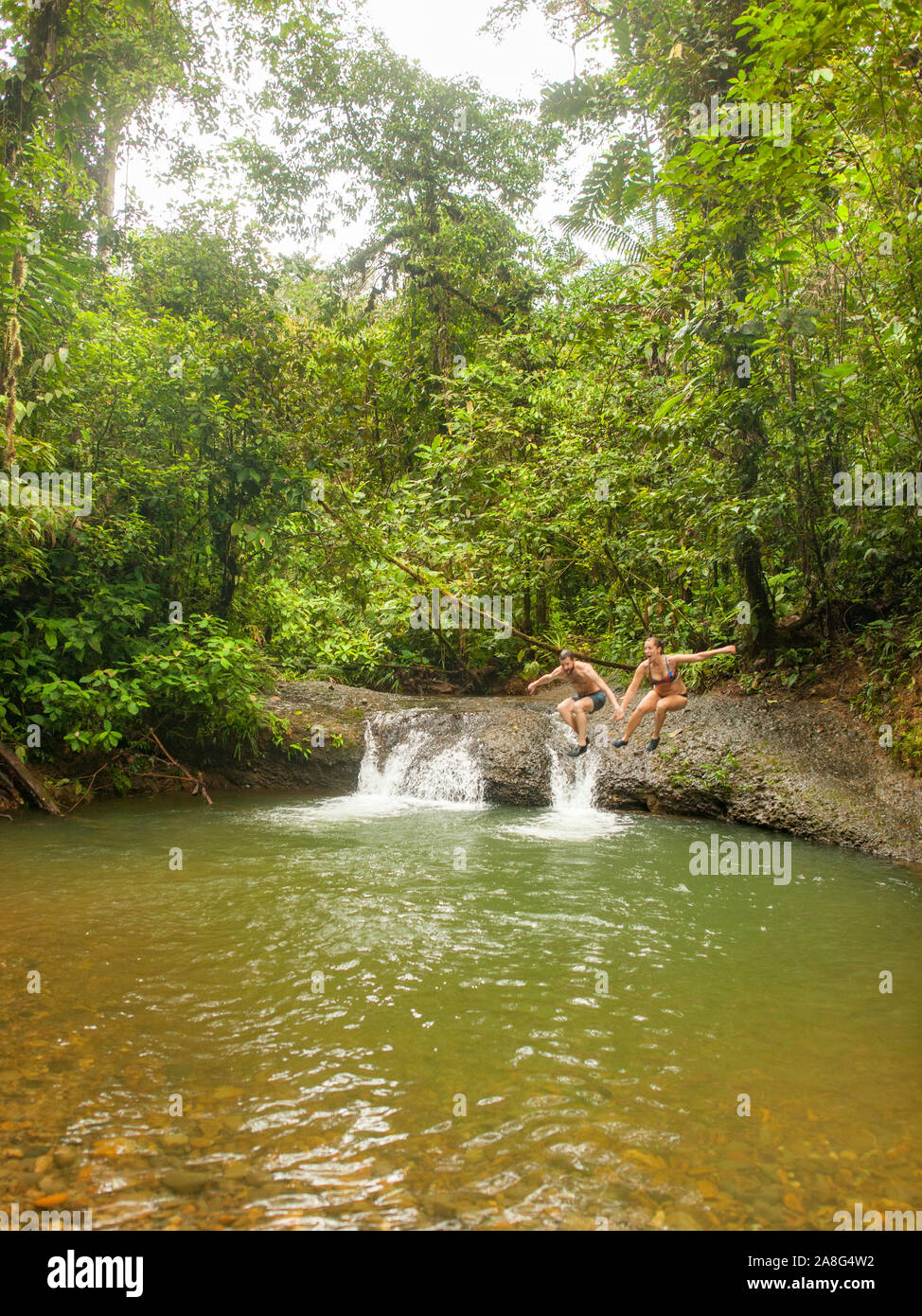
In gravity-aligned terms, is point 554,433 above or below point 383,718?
above

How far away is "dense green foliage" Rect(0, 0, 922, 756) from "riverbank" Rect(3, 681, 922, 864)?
2.78 feet

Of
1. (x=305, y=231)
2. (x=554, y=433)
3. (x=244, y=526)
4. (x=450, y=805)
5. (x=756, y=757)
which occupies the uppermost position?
(x=305, y=231)

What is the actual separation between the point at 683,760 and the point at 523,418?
24.0 ft

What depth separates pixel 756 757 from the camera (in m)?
10.4

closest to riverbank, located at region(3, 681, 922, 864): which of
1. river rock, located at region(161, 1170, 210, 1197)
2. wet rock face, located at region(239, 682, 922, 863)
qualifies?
wet rock face, located at region(239, 682, 922, 863)

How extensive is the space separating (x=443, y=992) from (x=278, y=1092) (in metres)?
1.42

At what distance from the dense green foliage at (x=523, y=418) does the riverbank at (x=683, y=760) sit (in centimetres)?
85

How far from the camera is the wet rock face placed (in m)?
9.18

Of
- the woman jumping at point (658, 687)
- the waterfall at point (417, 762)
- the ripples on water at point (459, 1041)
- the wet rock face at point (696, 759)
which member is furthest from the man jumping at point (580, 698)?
the waterfall at point (417, 762)

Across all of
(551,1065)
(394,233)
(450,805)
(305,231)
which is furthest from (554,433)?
(305,231)

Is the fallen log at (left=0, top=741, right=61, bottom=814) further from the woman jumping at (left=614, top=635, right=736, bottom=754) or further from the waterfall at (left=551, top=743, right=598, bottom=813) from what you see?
the woman jumping at (left=614, top=635, right=736, bottom=754)

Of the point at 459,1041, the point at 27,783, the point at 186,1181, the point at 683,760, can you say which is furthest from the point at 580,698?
the point at 186,1181

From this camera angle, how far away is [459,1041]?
4211 millimetres

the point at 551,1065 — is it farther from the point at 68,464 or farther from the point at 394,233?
the point at 394,233
